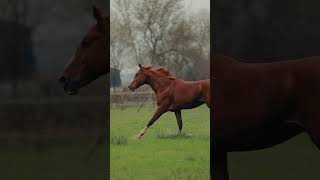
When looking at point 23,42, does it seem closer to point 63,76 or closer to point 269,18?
point 63,76

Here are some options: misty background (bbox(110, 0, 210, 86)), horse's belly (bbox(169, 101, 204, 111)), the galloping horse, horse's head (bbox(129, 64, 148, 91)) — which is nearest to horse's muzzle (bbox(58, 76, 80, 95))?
misty background (bbox(110, 0, 210, 86))

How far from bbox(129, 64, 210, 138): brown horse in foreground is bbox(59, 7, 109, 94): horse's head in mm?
248

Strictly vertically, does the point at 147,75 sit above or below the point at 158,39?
below

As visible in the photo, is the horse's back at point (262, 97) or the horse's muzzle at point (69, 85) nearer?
the horse's back at point (262, 97)

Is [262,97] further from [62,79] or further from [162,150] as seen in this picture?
[62,79]

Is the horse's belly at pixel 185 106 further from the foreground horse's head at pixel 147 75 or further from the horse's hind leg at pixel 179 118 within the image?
the foreground horse's head at pixel 147 75

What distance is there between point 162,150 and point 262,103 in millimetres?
715

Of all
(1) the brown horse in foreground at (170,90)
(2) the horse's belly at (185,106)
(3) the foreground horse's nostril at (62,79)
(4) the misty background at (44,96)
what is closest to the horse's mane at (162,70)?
(1) the brown horse in foreground at (170,90)

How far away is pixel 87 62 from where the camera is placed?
2.34 m

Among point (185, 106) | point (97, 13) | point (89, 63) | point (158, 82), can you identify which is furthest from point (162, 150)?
point (97, 13)

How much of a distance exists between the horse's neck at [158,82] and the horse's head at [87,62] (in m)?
0.31

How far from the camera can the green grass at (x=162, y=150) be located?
2.26m

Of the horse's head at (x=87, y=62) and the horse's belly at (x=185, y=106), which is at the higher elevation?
the horse's head at (x=87, y=62)

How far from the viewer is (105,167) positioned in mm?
2326
